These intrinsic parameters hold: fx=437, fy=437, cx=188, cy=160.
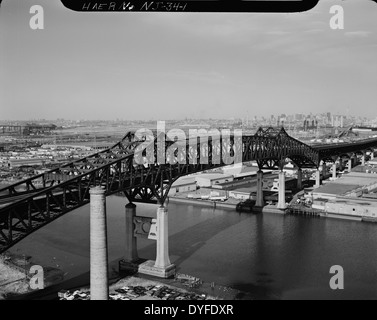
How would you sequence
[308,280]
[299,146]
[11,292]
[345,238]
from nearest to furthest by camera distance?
1. [11,292]
2. [308,280]
3. [345,238]
4. [299,146]

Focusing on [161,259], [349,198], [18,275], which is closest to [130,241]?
[161,259]

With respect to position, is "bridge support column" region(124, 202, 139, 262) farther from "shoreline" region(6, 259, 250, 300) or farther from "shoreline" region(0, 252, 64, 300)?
"shoreline" region(0, 252, 64, 300)

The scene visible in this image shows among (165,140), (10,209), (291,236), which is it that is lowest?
(291,236)

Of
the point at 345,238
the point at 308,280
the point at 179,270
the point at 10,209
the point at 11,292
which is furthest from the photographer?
the point at 345,238

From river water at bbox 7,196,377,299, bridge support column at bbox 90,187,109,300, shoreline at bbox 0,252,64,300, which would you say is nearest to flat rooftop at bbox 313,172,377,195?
river water at bbox 7,196,377,299

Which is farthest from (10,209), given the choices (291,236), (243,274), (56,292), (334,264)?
(291,236)

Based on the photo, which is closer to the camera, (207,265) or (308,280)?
(308,280)

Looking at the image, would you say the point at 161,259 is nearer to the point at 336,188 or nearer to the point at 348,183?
the point at 336,188
